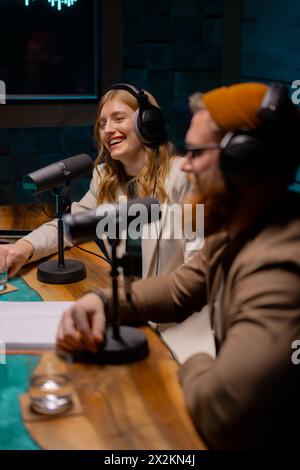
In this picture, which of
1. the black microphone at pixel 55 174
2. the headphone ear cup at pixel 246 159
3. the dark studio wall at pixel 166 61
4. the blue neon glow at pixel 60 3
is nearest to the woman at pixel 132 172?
the black microphone at pixel 55 174

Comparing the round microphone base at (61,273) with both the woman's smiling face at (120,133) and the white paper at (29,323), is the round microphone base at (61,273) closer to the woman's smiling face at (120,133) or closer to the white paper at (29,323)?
the white paper at (29,323)

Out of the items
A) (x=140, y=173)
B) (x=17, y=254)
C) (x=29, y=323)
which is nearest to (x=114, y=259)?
(x=29, y=323)

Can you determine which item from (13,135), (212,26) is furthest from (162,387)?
(212,26)

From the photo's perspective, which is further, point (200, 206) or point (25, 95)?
point (25, 95)

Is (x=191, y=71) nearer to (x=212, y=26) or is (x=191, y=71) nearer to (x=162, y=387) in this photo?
(x=212, y=26)

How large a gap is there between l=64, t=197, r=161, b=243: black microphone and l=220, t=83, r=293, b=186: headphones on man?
0.29 metres

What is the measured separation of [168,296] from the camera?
149 centimetres

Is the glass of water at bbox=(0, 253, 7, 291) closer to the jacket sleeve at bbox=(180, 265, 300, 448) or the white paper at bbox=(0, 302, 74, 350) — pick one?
the white paper at bbox=(0, 302, 74, 350)

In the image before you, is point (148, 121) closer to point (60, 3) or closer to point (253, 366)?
point (253, 366)

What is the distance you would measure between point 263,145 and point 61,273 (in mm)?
914

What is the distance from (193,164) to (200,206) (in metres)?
0.10

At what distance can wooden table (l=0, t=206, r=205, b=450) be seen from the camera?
102 centimetres

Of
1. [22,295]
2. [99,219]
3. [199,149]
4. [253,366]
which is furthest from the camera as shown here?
[22,295]

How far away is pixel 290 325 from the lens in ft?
3.27
